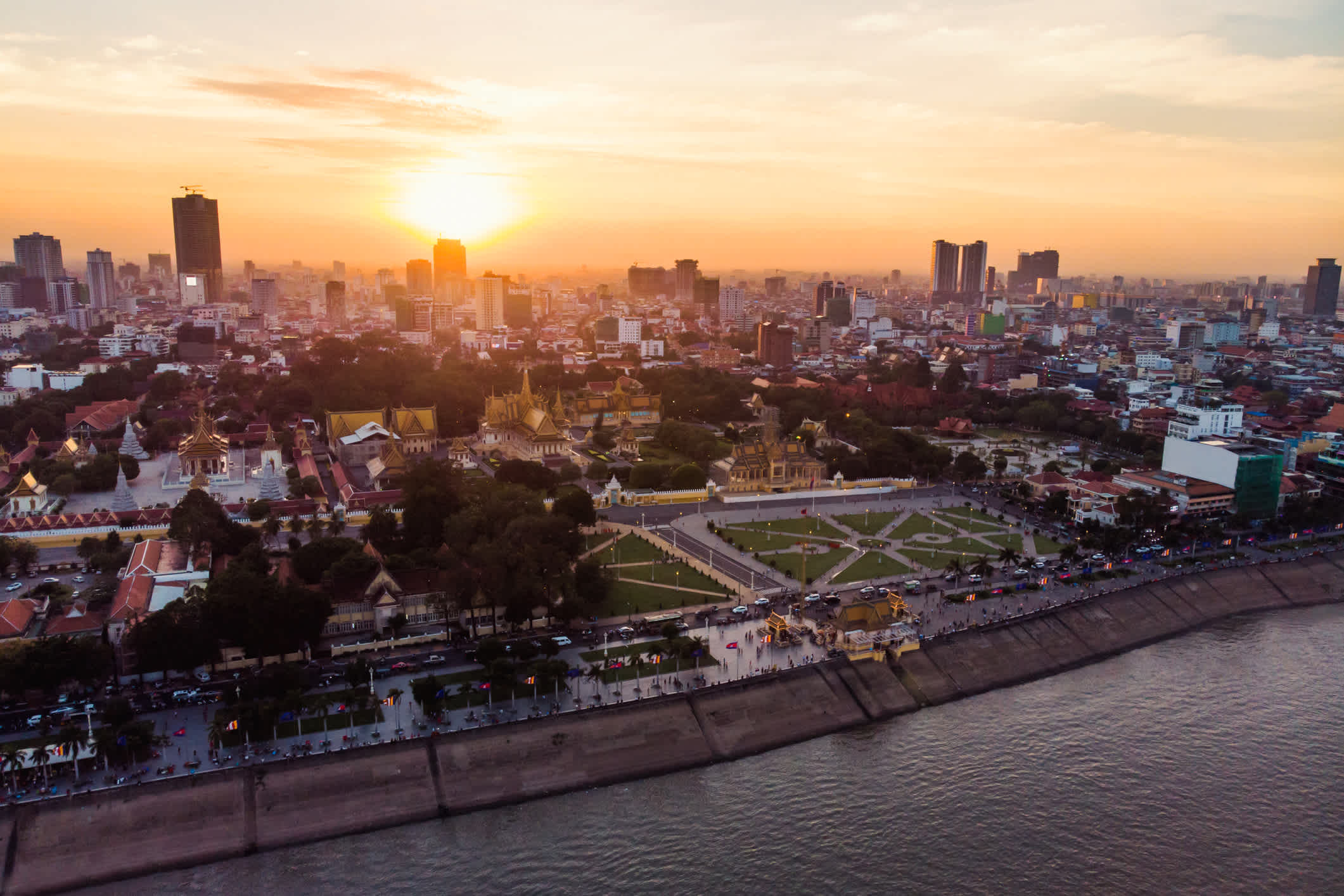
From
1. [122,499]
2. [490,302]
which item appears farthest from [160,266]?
[122,499]

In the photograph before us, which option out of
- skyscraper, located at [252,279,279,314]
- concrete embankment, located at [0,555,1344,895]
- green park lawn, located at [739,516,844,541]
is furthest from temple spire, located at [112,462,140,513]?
skyscraper, located at [252,279,279,314]

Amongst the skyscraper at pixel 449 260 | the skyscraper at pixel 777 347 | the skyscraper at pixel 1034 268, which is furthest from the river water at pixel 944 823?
the skyscraper at pixel 1034 268

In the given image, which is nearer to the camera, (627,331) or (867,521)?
(867,521)

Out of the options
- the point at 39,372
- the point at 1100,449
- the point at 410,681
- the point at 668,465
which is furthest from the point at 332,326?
the point at 410,681

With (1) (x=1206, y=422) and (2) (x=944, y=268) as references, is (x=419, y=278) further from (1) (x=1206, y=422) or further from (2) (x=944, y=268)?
(1) (x=1206, y=422)

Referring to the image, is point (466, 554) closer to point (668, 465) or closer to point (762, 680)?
point (762, 680)
